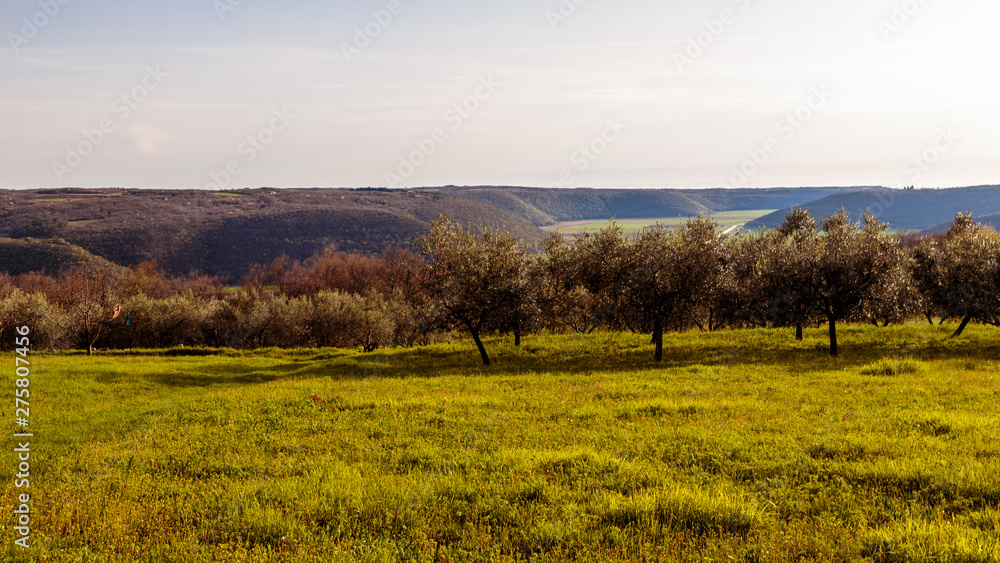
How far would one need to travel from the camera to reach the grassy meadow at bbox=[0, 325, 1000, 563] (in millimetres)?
8281

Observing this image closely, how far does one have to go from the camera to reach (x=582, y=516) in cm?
909

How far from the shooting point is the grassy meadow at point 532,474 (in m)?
8.28

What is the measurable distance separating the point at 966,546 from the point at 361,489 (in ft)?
31.6

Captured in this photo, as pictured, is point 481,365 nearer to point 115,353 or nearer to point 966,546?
point 966,546

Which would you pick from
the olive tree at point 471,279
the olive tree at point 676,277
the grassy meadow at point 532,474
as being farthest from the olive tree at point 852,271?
the olive tree at point 471,279

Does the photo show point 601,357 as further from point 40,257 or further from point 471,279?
point 40,257

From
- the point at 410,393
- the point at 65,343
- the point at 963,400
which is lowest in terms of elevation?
the point at 65,343

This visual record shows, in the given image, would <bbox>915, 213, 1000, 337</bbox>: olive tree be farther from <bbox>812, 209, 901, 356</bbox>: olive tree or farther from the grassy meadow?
the grassy meadow

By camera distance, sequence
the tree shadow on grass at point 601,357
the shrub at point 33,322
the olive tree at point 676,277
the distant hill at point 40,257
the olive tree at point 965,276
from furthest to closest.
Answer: the distant hill at point 40,257, the shrub at point 33,322, the olive tree at point 965,276, the olive tree at point 676,277, the tree shadow on grass at point 601,357

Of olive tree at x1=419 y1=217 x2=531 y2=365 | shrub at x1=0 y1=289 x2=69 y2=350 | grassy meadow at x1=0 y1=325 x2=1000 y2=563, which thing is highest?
olive tree at x1=419 y1=217 x2=531 y2=365

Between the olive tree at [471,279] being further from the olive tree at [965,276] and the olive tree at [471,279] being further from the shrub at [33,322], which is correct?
the shrub at [33,322]

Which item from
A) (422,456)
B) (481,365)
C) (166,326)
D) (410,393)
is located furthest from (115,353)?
(422,456)

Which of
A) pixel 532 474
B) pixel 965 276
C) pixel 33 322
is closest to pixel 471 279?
pixel 532 474

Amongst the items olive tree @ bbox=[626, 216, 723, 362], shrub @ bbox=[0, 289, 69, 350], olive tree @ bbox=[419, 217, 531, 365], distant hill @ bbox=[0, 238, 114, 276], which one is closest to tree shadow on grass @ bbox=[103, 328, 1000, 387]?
olive tree @ bbox=[626, 216, 723, 362]
